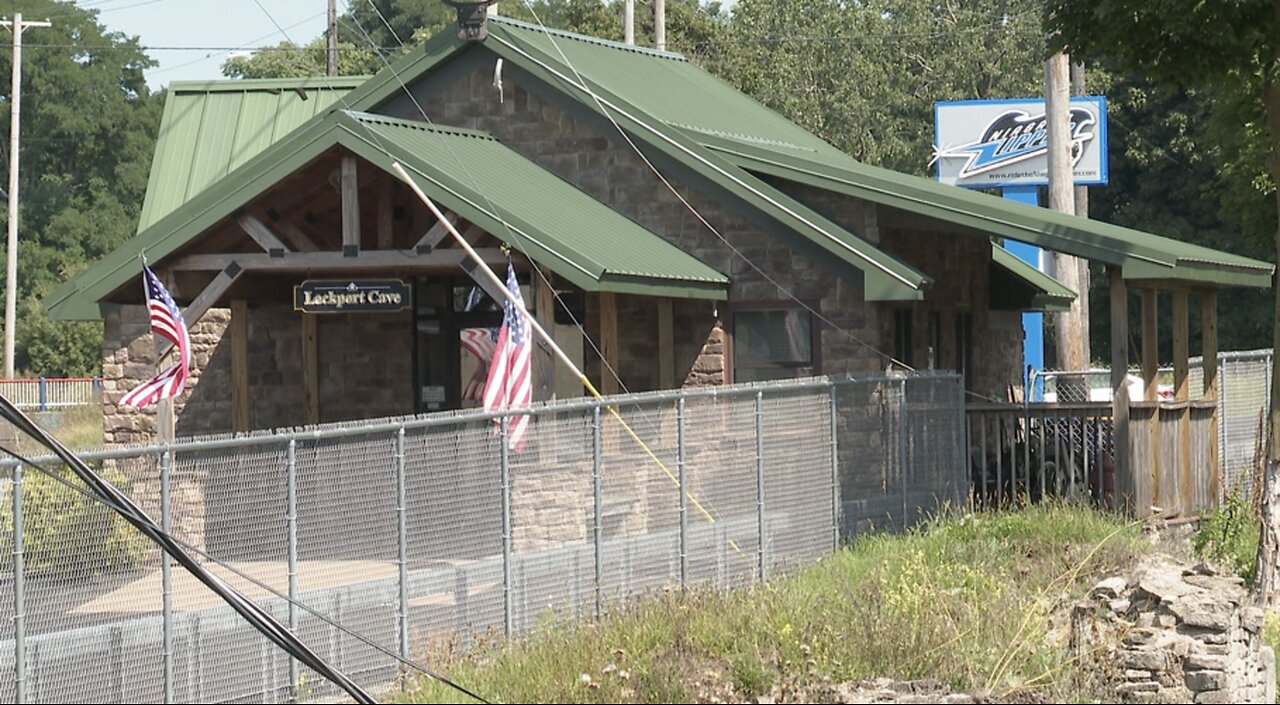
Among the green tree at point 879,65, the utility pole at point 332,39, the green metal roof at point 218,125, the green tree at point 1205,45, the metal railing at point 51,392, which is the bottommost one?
the metal railing at point 51,392

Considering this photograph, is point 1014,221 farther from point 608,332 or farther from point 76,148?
point 76,148

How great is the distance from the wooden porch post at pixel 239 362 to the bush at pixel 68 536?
389 inches

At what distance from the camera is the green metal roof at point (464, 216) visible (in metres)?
18.0

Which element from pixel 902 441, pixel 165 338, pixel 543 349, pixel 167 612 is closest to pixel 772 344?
pixel 902 441

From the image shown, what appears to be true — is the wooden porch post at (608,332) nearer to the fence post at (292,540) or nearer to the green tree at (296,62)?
the fence post at (292,540)

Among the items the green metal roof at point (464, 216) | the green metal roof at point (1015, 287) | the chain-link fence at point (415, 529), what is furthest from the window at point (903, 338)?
the green metal roof at point (1015, 287)

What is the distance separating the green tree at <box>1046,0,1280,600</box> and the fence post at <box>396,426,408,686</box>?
23.1 ft

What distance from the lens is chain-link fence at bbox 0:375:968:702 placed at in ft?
33.2

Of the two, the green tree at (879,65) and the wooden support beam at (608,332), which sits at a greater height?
the green tree at (879,65)

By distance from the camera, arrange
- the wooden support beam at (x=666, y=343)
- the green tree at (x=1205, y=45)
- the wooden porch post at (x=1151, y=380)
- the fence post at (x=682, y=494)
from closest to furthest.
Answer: the fence post at (x=682, y=494) < the green tree at (x=1205, y=45) < the wooden porch post at (x=1151, y=380) < the wooden support beam at (x=666, y=343)

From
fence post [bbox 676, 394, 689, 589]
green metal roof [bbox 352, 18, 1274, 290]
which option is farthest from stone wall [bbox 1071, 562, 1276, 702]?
green metal roof [bbox 352, 18, 1274, 290]

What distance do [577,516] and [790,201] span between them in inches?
222

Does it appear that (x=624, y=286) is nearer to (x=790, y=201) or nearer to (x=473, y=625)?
(x=790, y=201)

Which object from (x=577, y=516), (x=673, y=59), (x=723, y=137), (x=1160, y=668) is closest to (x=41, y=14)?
(x=673, y=59)
